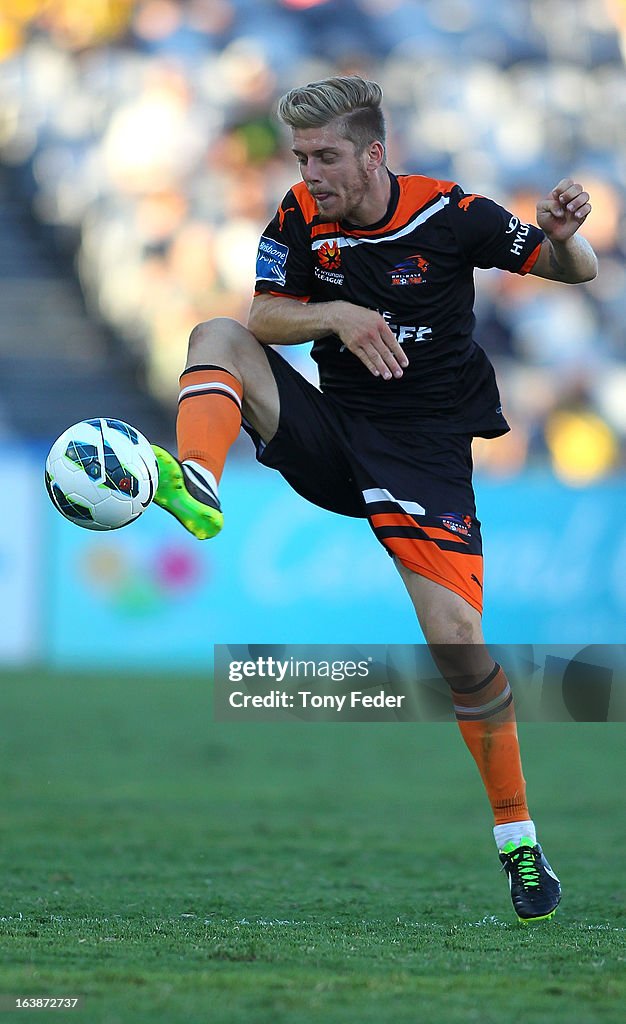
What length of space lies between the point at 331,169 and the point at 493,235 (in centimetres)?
51

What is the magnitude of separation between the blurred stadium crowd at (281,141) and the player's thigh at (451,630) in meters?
8.93

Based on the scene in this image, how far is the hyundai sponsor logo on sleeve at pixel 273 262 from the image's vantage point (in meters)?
4.12

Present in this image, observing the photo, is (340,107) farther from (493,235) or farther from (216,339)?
(216,339)

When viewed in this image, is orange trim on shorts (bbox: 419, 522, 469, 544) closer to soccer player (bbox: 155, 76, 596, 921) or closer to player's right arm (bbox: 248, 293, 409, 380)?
soccer player (bbox: 155, 76, 596, 921)

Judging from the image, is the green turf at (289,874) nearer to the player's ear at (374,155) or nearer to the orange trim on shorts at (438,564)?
the orange trim on shorts at (438,564)

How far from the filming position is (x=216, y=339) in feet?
13.0

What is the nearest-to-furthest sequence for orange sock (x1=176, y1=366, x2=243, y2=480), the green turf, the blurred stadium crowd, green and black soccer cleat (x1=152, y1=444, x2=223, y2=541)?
the green turf → green and black soccer cleat (x1=152, y1=444, x2=223, y2=541) → orange sock (x1=176, y1=366, x2=243, y2=480) → the blurred stadium crowd

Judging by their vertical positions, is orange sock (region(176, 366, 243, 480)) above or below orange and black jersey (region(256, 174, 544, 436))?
below

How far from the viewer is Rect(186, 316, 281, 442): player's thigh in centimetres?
393

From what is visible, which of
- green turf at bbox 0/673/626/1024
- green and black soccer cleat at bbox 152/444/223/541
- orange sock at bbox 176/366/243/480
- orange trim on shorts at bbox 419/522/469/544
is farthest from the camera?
orange trim on shorts at bbox 419/522/469/544

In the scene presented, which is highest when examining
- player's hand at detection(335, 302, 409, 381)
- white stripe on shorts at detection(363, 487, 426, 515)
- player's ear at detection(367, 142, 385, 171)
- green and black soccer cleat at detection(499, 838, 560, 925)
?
player's ear at detection(367, 142, 385, 171)

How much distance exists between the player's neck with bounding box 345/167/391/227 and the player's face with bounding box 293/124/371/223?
0.13 ft

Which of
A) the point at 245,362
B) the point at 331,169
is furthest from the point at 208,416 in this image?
the point at 331,169

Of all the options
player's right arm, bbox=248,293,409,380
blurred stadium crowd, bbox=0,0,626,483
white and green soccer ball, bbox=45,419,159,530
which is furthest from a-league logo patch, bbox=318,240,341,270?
blurred stadium crowd, bbox=0,0,626,483
